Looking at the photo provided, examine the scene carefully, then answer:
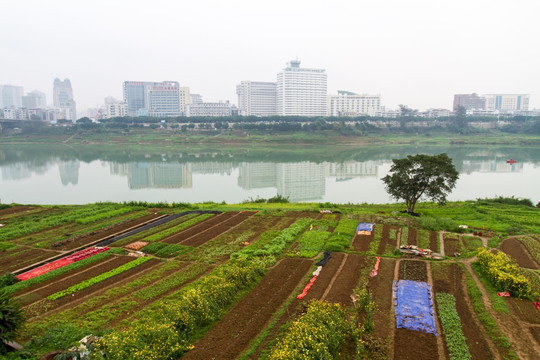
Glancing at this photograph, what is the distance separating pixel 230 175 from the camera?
45.9 m

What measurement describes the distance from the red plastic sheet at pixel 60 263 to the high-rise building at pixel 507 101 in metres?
204

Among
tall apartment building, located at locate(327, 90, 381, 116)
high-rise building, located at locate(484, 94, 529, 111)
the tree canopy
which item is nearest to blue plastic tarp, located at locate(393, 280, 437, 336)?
the tree canopy

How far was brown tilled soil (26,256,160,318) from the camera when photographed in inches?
439

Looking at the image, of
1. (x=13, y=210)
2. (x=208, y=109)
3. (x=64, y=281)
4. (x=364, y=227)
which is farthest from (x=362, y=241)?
(x=208, y=109)

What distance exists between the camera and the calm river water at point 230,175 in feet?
114

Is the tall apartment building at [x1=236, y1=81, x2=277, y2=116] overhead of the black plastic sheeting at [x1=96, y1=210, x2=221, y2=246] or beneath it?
overhead

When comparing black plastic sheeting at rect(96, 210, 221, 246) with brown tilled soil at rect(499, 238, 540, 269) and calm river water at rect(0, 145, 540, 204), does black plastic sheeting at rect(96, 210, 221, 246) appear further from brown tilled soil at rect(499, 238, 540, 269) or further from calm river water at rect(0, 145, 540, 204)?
brown tilled soil at rect(499, 238, 540, 269)

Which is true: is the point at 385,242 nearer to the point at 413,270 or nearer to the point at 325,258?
the point at 413,270

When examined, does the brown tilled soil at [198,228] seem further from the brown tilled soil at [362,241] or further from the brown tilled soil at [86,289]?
the brown tilled soil at [362,241]

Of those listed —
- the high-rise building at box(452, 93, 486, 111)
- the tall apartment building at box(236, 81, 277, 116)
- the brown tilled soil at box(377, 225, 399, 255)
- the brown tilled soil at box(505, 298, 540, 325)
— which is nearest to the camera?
the brown tilled soil at box(505, 298, 540, 325)

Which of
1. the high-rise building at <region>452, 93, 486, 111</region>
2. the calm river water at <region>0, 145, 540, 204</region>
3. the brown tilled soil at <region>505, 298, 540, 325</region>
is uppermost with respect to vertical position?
the high-rise building at <region>452, 93, 486, 111</region>

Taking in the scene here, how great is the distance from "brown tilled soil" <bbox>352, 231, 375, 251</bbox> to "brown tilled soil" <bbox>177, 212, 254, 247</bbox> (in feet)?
22.3

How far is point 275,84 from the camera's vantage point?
13512cm

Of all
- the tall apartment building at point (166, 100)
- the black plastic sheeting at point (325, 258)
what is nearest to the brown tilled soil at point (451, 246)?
the black plastic sheeting at point (325, 258)
